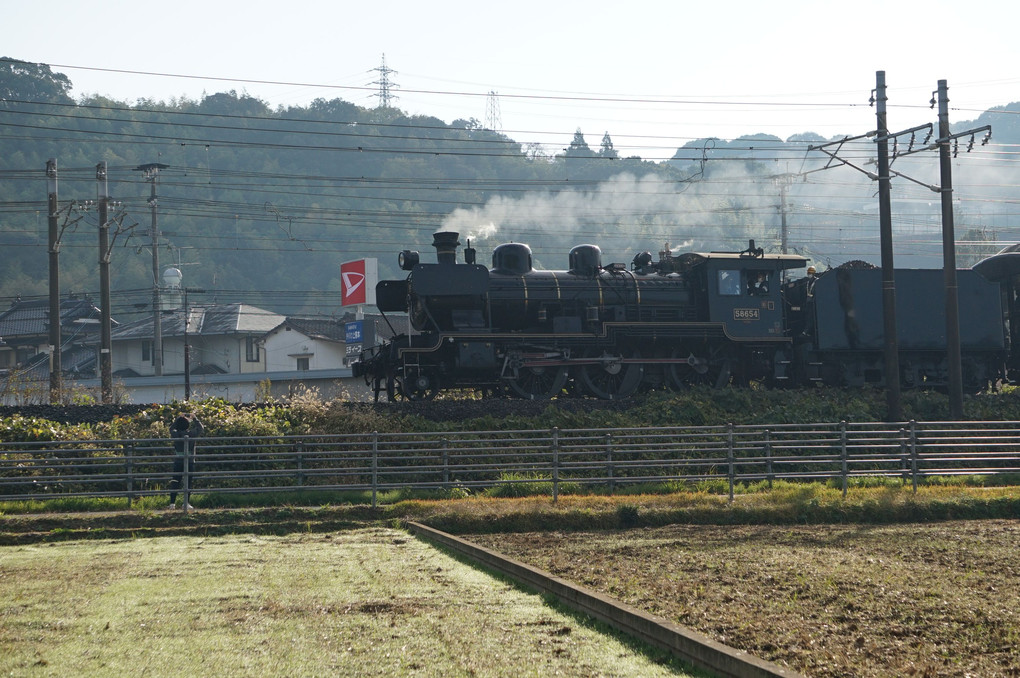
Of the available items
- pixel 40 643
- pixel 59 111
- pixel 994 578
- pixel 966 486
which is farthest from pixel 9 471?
pixel 59 111

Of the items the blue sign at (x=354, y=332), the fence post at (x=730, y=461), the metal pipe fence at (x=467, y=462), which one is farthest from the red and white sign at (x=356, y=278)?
the fence post at (x=730, y=461)

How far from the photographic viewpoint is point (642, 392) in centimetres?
2530

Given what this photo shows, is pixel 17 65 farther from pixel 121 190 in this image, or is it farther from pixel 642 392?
pixel 642 392

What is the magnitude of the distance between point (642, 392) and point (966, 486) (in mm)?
8678

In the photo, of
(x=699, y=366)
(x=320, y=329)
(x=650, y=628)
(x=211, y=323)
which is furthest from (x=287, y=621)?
(x=211, y=323)

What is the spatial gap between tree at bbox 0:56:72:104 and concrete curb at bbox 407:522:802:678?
326ft

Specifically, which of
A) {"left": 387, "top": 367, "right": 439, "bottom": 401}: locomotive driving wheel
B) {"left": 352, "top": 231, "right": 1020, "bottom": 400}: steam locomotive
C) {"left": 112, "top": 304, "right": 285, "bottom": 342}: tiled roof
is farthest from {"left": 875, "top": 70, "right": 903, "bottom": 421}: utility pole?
{"left": 112, "top": 304, "right": 285, "bottom": 342}: tiled roof

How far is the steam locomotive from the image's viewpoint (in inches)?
918

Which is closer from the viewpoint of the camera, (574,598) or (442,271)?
(574,598)

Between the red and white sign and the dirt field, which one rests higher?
the red and white sign

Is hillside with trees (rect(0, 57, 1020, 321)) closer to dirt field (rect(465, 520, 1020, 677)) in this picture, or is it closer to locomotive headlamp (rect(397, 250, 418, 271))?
locomotive headlamp (rect(397, 250, 418, 271))

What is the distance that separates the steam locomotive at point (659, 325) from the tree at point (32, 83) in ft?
283

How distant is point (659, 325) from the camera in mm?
24609

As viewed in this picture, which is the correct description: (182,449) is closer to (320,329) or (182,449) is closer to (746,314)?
(746,314)
